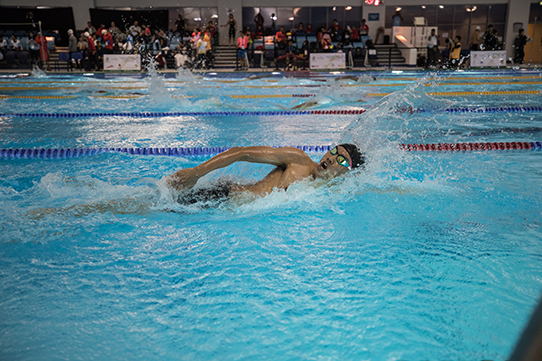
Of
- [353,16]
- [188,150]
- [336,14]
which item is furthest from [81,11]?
[188,150]

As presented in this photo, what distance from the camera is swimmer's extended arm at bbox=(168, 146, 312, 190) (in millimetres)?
2271

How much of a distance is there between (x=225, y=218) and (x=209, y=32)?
16.5 meters

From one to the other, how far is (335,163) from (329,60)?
13.8 meters

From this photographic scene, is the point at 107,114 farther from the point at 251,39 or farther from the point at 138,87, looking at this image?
the point at 251,39

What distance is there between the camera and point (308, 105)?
7.57 m

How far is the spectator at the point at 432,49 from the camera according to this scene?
54.3 ft

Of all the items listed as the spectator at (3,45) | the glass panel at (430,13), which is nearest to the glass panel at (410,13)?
the glass panel at (430,13)

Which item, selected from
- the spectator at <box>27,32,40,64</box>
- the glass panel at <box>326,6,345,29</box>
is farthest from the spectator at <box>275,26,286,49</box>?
the spectator at <box>27,32,40,64</box>

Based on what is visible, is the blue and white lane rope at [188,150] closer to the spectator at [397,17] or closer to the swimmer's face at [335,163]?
the swimmer's face at [335,163]

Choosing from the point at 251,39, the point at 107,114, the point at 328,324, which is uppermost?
the point at 251,39

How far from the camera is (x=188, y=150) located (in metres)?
4.36

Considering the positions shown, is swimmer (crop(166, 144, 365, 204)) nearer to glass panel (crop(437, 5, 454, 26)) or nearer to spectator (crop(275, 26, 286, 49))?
spectator (crop(275, 26, 286, 49))

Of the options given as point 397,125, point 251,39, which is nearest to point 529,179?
point 397,125

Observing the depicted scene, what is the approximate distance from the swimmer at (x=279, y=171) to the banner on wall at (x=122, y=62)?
13.7 m
